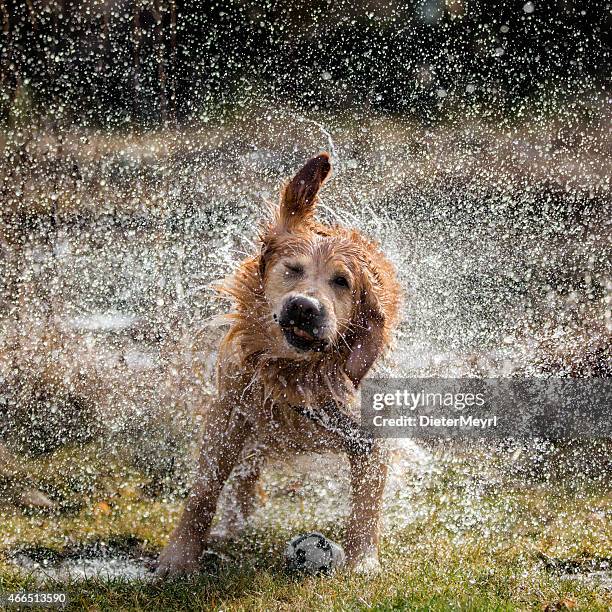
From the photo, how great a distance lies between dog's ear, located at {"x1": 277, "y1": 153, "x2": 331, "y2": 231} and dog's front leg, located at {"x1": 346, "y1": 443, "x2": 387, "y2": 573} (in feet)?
3.58

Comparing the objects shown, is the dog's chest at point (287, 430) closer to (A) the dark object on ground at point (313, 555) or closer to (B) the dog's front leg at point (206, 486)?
(B) the dog's front leg at point (206, 486)

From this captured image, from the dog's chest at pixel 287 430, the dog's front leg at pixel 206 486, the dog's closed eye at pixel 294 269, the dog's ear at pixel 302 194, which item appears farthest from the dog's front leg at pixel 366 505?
the dog's ear at pixel 302 194

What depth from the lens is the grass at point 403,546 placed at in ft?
8.55

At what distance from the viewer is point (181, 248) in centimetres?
577

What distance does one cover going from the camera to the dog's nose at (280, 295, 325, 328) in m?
2.90

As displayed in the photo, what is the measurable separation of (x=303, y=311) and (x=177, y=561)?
1.13 meters

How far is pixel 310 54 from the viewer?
767cm

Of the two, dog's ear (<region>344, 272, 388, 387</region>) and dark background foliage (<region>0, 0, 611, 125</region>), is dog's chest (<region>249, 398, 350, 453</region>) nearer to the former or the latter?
dog's ear (<region>344, 272, 388, 387</region>)

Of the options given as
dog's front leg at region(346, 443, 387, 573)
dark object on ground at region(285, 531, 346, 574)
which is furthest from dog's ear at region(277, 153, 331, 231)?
dark object on ground at region(285, 531, 346, 574)

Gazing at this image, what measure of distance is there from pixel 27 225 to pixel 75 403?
205 centimetres

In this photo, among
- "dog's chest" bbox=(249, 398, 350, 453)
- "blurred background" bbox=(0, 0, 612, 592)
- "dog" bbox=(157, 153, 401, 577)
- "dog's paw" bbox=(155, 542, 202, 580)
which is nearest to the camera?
"dog's paw" bbox=(155, 542, 202, 580)

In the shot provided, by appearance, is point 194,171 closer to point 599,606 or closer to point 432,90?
point 432,90

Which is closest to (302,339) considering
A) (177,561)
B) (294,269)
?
(294,269)

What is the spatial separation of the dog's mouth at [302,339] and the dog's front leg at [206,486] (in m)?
0.42
